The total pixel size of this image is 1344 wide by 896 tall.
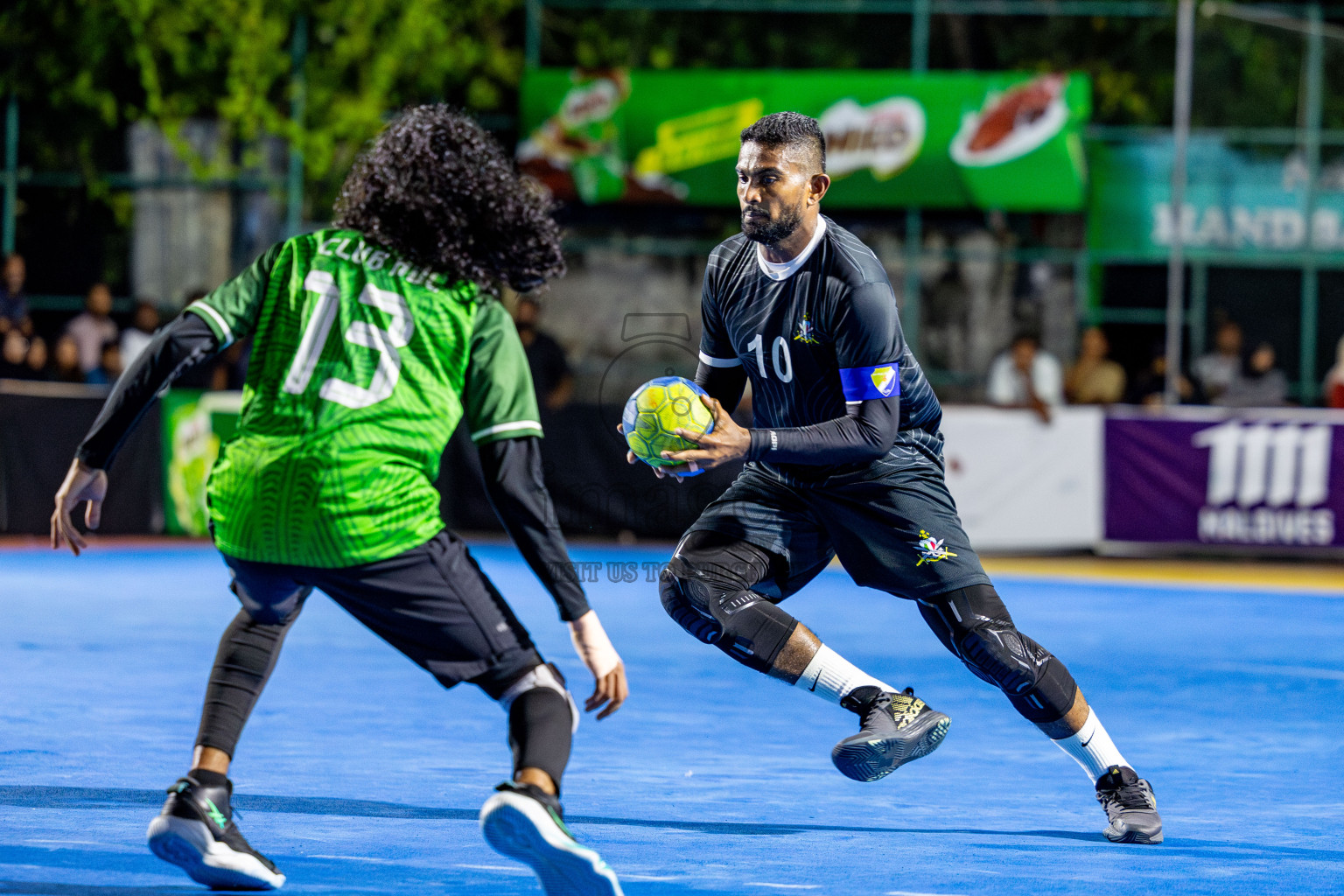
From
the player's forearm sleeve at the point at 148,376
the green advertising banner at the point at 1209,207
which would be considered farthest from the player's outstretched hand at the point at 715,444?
the green advertising banner at the point at 1209,207

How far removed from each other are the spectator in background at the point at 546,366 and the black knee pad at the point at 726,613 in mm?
9547

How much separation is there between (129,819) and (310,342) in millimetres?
1987

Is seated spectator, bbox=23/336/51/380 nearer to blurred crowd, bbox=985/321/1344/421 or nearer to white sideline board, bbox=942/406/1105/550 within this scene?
white sideline board, bbox=942/406/1105/550

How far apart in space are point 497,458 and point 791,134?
1.79 m

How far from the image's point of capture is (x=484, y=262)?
432 cm

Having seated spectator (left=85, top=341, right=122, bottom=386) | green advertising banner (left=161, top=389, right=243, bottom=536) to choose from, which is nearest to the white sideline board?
green advertising banner (left=161, top=389, right=243, bottom=536)

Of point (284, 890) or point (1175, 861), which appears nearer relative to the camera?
point (284, 890)

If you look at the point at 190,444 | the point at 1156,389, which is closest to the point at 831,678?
the point at 190,444

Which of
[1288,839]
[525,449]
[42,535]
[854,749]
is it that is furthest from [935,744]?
[42,535]

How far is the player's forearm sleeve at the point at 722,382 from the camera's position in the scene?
5.86 metres

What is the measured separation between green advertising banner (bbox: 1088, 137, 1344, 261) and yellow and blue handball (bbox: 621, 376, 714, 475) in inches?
621

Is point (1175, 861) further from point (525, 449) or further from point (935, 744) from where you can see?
point (525, 449)

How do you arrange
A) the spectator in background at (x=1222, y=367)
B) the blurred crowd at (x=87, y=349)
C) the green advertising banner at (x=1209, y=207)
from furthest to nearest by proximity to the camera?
the green advertising banner at (x=1209, y=207) → the spectator in background at (x=1222, y=367) → the blurred crowd at (x=87, y=349)

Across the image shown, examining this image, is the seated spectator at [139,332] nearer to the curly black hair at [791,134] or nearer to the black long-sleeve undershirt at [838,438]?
the curly black hair at [791,134]
